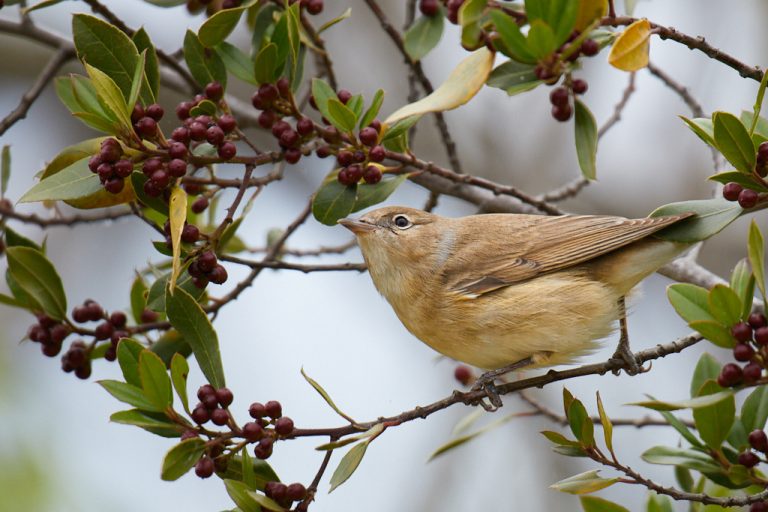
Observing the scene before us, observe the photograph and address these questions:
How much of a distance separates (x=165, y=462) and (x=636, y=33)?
169 centimetres

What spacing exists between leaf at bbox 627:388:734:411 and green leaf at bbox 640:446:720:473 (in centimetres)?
42

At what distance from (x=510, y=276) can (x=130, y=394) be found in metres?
1.88

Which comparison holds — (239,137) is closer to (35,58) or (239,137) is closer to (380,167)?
(380,167)

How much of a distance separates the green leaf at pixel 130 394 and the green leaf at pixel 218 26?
1.14 m

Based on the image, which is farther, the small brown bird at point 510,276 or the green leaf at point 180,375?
the small brown bird at point 510,276

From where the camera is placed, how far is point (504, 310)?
381 centimetres

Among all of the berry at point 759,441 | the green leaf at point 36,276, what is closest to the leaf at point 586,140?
the berry at point 759,441

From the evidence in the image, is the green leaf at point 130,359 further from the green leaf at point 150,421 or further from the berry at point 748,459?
the berry at point 748,459

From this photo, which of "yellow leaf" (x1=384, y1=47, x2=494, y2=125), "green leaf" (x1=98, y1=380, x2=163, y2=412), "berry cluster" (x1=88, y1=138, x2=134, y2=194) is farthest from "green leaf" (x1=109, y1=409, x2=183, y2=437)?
"yellow leaf" (x1=384, y1=47, x2=494, y2=125)

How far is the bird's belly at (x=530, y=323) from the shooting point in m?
3.70

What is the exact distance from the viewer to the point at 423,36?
367cm

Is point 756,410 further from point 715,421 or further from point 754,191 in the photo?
point 754,191

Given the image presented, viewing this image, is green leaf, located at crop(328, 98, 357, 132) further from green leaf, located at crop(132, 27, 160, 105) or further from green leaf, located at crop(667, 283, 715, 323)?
green leaf, located at crop(667, 283, 715, 323)

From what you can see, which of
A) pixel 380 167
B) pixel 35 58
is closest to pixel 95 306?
pixel 380 167
